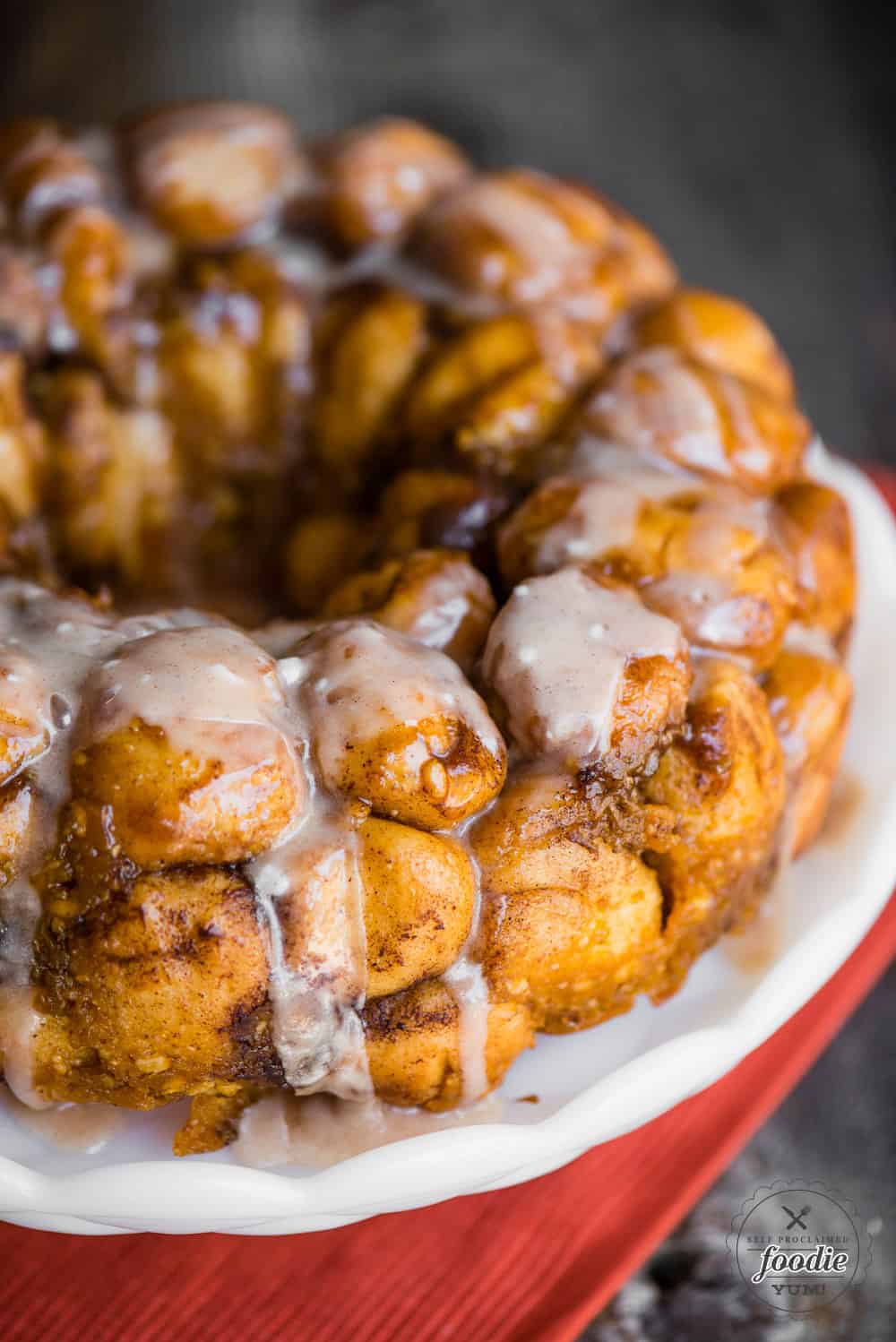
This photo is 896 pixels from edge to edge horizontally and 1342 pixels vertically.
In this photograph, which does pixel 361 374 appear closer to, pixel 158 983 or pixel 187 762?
pixel 187 762

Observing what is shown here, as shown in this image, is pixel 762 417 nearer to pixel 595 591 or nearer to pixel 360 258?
pixel 595 591

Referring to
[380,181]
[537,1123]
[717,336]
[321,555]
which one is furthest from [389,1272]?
[380,181]

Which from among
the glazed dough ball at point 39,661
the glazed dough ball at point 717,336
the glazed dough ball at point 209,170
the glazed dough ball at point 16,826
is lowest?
the glazed dough ball at point 16,826

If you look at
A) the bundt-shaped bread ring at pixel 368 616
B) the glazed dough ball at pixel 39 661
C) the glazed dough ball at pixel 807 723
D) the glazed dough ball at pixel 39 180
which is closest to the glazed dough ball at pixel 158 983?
the bundt-shaped bread ring at pixel 368 616

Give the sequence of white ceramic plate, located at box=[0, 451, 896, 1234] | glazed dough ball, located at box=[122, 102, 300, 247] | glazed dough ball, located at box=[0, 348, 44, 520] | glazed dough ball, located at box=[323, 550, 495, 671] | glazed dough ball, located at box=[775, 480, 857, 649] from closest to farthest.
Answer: white ceramic plate, located at box=[0, 451, 896, 1234]
glazed dough ball, located at box=[323, 550, 495, 671]
glazed dough ball, located at box=[775, 480, 857, 649]
glazed dough ball, located at box=[0, 348, 44, 520]
glazed dough ball, located at box=[122, 102, 300, 247]

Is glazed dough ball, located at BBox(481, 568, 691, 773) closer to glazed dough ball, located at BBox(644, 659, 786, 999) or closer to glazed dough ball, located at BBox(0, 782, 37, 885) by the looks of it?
glazed dough ball, located at BBox(644, 659, 786, 999)

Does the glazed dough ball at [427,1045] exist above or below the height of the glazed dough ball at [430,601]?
below

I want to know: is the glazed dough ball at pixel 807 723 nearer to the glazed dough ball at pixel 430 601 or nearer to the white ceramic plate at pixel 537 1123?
the white ceramic plate at pixel 537 1123

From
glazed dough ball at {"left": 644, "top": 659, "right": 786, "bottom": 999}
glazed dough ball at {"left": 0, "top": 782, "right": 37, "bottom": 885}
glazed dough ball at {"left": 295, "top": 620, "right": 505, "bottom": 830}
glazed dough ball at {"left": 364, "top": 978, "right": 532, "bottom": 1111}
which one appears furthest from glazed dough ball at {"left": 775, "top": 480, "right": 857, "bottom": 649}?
glazed dough ball at {"left": 0, "top": 782, "right": 37, "bottom": 885}
